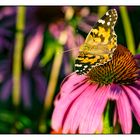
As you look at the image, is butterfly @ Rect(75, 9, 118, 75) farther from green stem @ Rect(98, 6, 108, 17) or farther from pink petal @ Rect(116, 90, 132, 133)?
pink petal @ Rect(116, 90, 132, 133)

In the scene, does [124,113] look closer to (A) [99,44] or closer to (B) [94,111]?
→ (B) [94,111]

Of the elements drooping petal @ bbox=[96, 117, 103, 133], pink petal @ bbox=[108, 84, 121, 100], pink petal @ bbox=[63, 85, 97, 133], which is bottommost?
drooping petal @ bbox=[96, 117, 103, 133]

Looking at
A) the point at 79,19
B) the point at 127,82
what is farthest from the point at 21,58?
the point at 127,82

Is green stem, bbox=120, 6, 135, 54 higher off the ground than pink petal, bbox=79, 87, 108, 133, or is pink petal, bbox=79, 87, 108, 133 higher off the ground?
green stem, bbox=120, 6, 135, 54

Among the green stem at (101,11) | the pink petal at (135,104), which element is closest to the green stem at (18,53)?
the green stem at (101,11)

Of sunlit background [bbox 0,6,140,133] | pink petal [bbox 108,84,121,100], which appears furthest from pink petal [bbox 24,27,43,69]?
pink petal [bbox 108,84,121,100]

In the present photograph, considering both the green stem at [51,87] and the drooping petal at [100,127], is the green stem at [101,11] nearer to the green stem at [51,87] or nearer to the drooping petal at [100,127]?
the green stem at [51,87]

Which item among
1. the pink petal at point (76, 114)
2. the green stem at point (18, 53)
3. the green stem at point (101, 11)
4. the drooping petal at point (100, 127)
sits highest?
the green stem at point (101, 11)
